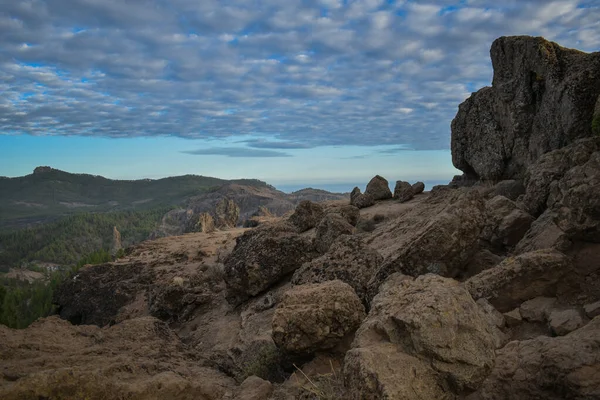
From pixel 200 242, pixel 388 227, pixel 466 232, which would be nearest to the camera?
pixel 466 232

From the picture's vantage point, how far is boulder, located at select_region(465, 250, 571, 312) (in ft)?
22.7

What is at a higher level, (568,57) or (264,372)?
(568,57)

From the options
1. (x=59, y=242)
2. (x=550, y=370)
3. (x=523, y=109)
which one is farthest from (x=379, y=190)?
(x=59, y=242)

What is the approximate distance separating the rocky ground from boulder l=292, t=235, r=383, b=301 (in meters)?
0.04

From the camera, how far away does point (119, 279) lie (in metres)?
24.7

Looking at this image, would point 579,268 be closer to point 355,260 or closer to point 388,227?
point 355,260

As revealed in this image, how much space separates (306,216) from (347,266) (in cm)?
1231

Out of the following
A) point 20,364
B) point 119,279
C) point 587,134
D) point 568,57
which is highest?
point 568,57

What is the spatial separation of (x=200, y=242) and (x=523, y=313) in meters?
26.9

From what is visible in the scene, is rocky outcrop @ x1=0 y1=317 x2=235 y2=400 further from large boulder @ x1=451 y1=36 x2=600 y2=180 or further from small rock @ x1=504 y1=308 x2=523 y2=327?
large boulder @ x1=451 y1=36 x2=600 y2=180

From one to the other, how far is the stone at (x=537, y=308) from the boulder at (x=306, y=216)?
15.6 metres

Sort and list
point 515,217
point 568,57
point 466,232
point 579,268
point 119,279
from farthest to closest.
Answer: point 119,279, point 568,57, point 515,217, point 466,232, point 579,268

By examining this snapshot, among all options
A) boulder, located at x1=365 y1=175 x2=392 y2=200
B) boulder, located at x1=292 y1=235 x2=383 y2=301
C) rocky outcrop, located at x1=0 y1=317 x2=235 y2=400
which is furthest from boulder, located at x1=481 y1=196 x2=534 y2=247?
boulder, located at x1=365 y1=175 x2=392 y2=200

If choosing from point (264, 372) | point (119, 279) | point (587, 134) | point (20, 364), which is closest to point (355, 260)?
point (264, 372)
